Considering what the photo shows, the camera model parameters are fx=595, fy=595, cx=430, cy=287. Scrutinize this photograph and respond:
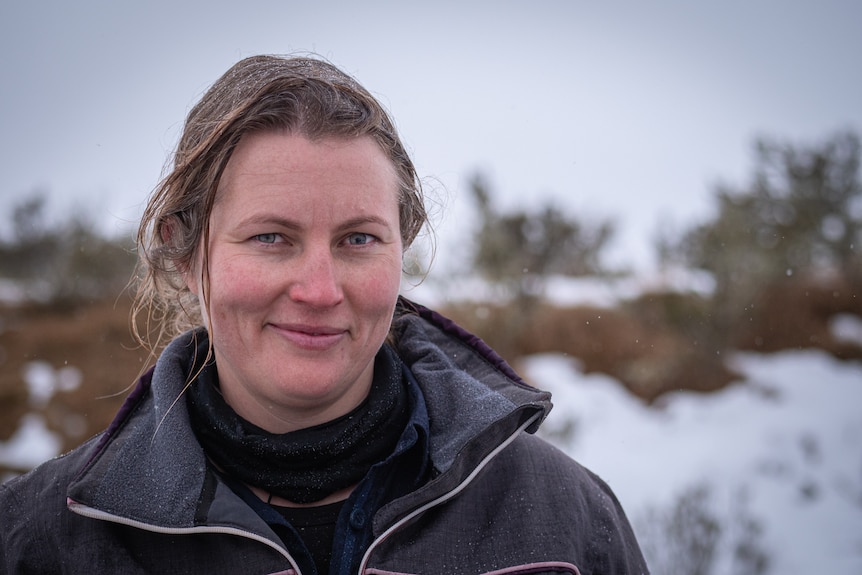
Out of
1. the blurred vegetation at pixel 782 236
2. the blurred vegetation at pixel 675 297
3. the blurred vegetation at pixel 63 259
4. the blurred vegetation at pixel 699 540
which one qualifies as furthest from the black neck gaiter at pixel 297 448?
the blurred vegetation at pixel 63 259

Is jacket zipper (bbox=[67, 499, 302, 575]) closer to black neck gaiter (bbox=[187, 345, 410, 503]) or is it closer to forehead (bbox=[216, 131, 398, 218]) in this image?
black neck gaiter (bbox=[187, 345, 410, 503])

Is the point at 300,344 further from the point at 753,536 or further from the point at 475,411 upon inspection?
the point at 753,536

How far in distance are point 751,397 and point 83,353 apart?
913cm

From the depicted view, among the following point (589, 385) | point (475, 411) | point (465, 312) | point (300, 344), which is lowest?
point (589, 385)

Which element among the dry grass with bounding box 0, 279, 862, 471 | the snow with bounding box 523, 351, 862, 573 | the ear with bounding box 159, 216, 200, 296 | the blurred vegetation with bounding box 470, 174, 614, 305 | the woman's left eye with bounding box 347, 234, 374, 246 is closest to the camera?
the woman's left eye with bounding box 347, 234, 374, 246

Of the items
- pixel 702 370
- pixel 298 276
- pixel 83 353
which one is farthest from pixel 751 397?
pixel 83 353

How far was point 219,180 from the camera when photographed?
139 centimetres

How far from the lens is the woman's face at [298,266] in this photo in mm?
1322

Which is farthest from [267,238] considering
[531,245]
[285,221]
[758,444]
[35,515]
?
[531,245]

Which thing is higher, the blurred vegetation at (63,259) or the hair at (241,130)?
the hair at (241,130)

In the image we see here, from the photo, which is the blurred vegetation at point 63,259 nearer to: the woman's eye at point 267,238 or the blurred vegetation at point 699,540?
the blurred vegetation at point 699,540

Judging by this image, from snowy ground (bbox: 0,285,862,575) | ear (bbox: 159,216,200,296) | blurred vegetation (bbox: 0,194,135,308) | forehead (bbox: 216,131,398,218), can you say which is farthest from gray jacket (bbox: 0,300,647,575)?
blurred vegetation (bbox: 0,194,135,308)

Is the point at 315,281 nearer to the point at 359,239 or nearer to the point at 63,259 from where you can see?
the point at 359,239

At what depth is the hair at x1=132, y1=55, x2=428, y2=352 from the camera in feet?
4.49
